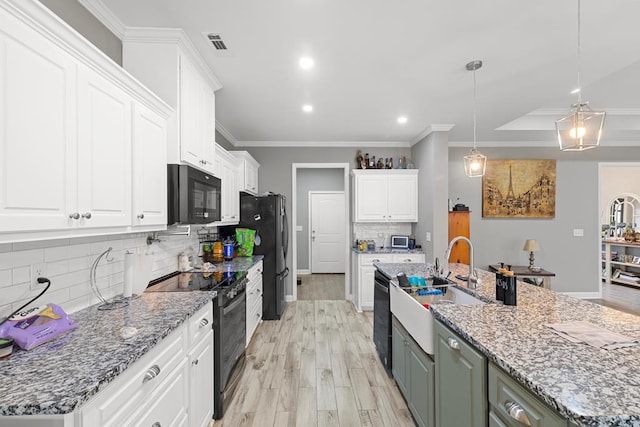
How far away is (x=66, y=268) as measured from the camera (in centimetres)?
153

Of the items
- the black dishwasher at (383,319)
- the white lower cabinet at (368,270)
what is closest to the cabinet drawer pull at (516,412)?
the black dishwasher at (383,319)

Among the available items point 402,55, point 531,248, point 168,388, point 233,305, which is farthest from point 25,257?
point 531,248

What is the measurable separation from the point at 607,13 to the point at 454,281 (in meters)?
1.95

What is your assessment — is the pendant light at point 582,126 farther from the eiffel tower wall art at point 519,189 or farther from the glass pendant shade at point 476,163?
the eiffel tower wall art at point 519,189

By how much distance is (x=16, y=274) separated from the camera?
127 centimetres

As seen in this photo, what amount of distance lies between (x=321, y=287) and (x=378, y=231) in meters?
1.86

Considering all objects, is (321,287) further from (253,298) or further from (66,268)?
(66,268)

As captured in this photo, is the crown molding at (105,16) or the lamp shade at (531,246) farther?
the lamp shade at (531,246)

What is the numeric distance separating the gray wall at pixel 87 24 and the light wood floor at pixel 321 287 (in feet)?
13.9

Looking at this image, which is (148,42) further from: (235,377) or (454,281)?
(454,281)

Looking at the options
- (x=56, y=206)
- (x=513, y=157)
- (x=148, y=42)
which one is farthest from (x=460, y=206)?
(x=56, y=206)

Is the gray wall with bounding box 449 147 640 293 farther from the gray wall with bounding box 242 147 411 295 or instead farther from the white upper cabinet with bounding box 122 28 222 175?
the white upper cabinet with bounding box 122 28 222 175

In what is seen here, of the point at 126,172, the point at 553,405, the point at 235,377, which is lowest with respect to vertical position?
the point at 235,377

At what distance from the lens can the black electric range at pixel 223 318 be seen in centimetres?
204
